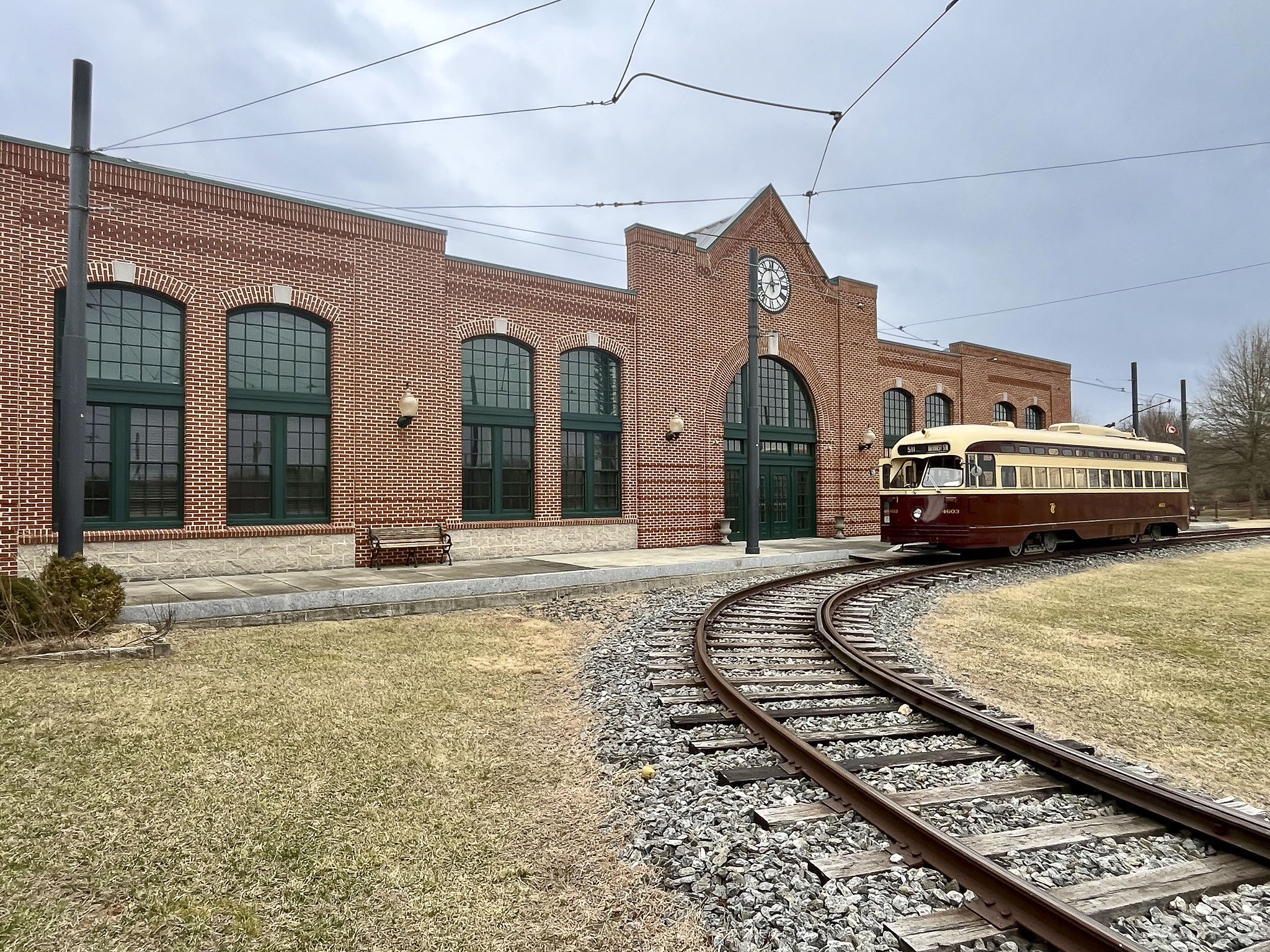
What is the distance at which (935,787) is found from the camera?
444 centimetres

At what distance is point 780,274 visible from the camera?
73.2 feet

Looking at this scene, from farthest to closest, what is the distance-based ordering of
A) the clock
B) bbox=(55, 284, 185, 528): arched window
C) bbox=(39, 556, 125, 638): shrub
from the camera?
the clock → bbox=(55, 284, 185, 528): arched window → bbox=(39, 556, 125, 638): shrub

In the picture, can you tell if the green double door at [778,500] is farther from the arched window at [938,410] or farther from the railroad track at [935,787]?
the railroad track at [935,787]

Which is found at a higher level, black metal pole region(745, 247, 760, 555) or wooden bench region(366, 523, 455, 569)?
black metal pole region(745, 247, 760, 555)

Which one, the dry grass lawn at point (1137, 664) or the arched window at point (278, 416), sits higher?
the arched window at point (278, 416)

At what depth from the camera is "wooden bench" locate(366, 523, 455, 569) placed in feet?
46.8

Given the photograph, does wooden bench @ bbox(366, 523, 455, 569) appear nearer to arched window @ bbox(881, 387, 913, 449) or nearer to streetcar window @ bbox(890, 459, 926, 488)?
streetcar window @ bbox(890, 459, 926, 488)

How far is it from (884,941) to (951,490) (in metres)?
14.6

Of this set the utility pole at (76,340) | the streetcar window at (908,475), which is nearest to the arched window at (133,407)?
the utility pole at (76,340)

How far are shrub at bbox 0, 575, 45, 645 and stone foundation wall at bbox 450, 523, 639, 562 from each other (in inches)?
325

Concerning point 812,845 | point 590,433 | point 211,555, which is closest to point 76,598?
point 211,555

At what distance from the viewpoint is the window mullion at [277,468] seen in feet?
45.7

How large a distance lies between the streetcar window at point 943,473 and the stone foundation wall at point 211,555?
40.8ft

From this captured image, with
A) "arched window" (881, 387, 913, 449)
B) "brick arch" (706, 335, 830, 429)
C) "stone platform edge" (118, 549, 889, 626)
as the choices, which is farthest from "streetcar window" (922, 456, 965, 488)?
"arched window" (881, 387, 913, 449)
